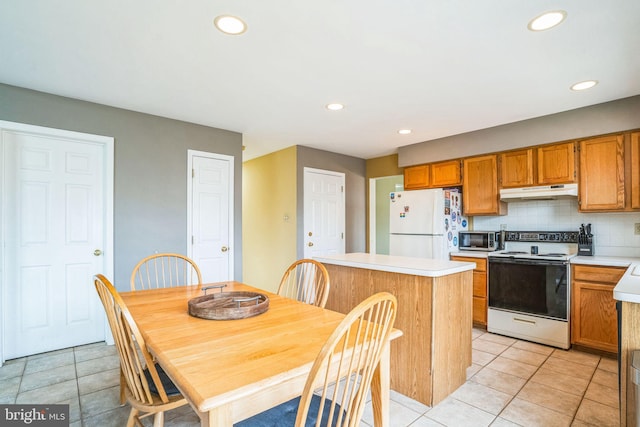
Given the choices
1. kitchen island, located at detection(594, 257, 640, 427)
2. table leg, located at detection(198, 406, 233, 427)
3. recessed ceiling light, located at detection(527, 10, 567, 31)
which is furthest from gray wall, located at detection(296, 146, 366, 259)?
table leg, located at detection(198, 406, 233, 427)

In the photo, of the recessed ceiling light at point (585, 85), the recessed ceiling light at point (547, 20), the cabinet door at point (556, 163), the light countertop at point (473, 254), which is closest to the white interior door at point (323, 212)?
the light countertop at point (473, 254)

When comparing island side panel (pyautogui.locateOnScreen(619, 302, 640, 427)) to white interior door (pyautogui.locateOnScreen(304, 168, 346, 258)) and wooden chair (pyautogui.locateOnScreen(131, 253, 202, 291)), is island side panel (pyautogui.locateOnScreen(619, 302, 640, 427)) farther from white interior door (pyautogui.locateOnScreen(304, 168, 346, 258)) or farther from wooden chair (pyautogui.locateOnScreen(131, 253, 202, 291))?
white interior door (pyautogui.locateOnScreen(304, 168, 346, 258))

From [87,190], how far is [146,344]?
98.1 inches

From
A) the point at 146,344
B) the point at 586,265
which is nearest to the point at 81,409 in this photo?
the point at 146,344

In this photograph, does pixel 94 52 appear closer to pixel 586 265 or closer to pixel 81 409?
pixel 81 409

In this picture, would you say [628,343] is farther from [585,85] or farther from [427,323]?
[585,85]

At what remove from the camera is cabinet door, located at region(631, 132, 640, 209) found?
2.82m

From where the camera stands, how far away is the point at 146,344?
120cm

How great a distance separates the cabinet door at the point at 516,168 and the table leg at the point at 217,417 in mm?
3750

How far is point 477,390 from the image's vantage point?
2.22m

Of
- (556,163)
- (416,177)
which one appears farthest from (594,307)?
(416,177)

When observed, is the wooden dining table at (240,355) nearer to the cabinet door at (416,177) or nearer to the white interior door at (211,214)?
the white interior door at (211,214)

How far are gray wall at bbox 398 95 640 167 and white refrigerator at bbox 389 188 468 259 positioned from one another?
59cm

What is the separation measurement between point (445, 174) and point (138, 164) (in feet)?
12.0
